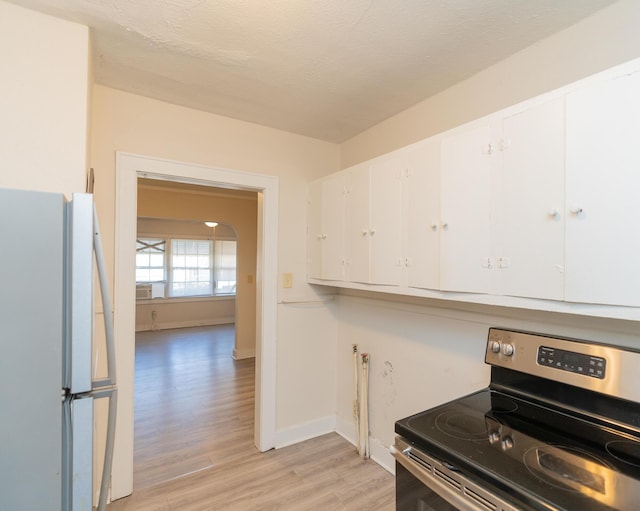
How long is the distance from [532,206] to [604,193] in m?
0.21

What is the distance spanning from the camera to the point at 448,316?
190 centimetres

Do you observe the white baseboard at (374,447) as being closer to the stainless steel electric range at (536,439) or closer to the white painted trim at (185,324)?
the stainless steel electric range at (536,439)

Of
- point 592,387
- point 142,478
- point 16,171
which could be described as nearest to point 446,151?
point 592,387

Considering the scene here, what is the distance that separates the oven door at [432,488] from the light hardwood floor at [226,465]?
1.00 meters

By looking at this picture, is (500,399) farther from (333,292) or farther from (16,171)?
(16,171)

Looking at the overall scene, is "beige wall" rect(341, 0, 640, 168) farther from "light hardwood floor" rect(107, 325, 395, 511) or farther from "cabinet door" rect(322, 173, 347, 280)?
"light hardwood floor" rect(107, 325, 395, 511)

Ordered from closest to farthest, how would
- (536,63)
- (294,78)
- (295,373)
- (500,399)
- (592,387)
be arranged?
(592,387) < (500,399) < (536,63) < (294,78) < (295,373)

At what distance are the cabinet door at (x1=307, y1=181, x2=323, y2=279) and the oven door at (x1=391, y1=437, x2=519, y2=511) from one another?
4.90 feet

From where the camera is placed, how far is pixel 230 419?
3043 mm

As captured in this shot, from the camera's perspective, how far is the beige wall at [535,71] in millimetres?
1281

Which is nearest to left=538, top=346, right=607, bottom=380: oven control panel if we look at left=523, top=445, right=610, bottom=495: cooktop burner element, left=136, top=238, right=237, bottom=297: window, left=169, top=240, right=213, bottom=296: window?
left=523, top=445, right=610, bottom=495: cooktop burner element

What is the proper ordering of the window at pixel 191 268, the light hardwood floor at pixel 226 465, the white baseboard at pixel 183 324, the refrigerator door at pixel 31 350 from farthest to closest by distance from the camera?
the window at pixel 191 268 < the white baseboard at pixel 183 324 < the light hardwood floor at pixel 226 465 < the refrigerator door at pixel 31 350

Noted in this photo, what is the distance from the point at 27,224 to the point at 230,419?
2.80m

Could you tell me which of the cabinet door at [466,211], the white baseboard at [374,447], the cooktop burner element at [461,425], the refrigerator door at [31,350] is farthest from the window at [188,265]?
the cooktop burner element at [461,425]
